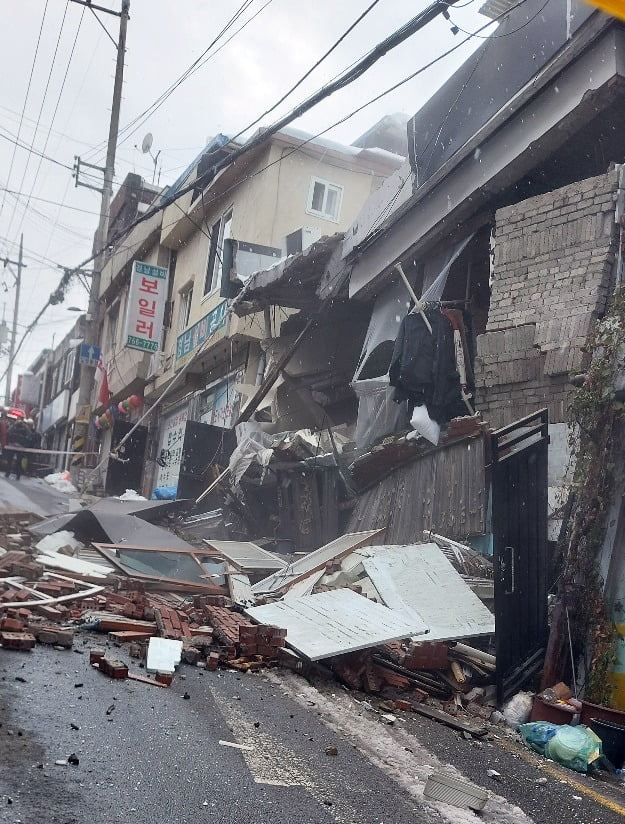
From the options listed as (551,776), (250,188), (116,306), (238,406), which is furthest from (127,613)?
(116,306)

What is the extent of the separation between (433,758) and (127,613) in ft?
11.9

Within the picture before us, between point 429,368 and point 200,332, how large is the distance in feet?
34.7

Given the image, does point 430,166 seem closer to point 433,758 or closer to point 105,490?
point 433,758

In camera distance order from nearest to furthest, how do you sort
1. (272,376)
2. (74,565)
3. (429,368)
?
(429,368), (74,565), (272,376)

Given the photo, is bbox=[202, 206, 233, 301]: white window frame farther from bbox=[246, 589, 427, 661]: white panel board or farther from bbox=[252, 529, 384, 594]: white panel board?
bbox=[246, 589, 427, 661]: white panel board

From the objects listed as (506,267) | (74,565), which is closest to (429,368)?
(506,267)

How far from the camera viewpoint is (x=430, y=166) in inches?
388

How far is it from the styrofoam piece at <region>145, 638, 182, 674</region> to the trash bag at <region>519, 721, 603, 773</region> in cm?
266

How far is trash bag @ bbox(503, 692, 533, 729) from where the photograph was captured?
18.9ft

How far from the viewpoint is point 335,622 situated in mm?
6387

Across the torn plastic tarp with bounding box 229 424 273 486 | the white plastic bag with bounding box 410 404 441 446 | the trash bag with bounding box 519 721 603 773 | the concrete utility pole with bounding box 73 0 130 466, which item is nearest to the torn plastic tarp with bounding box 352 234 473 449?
the white plastic bag with bounding box 410 404 441 446

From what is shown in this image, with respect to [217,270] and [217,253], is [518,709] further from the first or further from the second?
[217,270]

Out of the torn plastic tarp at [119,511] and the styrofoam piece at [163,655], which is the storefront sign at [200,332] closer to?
the torn plastic tarp at [119,511]

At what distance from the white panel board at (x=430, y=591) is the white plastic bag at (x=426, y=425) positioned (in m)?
1.50
